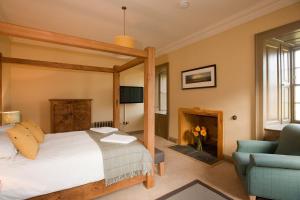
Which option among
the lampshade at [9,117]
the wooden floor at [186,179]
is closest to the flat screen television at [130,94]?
the wooden floor at [186,179]

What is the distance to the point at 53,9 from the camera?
8.25 feet

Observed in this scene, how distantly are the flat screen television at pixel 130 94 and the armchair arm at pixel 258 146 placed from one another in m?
3.57

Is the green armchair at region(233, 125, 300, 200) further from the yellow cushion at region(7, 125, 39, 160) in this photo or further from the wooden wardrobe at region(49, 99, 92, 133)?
the wooden wardrobe at region(49, 99, 92, 133)

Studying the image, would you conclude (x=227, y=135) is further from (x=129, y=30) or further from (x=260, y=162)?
(x=129, y=30)

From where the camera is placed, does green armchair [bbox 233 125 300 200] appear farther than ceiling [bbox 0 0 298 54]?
No

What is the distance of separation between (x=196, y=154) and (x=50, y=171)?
113 inches

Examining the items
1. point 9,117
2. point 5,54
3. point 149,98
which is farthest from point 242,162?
point 5,54

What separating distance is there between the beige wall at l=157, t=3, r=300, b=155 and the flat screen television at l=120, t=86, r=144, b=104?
2.08 meters

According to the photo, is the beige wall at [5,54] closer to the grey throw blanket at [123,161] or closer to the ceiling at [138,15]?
the ceiling at [138,15]

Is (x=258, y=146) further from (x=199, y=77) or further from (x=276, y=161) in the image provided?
(x=199, y=77)

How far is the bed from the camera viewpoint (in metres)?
1.35

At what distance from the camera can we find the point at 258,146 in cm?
219

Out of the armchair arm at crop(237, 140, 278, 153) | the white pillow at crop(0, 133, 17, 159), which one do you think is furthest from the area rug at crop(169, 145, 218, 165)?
the white pillow at crop(0, 133, 17, 159)

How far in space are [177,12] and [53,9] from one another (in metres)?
2.16
